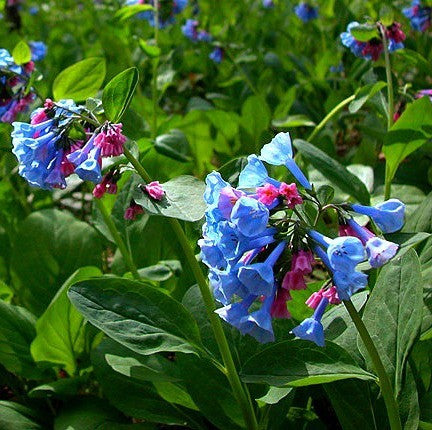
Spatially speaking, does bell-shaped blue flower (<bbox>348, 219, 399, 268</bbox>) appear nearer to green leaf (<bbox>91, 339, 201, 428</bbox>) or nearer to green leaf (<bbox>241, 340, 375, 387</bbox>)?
green leaf (<bbox>241, 340, 375, 387</bbox>)

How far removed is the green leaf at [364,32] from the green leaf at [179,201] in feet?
2.33

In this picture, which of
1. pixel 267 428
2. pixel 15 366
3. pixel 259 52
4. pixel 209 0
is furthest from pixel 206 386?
pixel 209 0

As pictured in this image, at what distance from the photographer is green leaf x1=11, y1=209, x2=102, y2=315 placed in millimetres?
1565

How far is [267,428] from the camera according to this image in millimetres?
1146

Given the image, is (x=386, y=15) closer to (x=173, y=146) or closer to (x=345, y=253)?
(x=173, y=146)

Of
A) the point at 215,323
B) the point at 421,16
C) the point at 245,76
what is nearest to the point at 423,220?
the point at 215,323

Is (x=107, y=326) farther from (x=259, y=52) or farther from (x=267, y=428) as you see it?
(x=259, y=52)

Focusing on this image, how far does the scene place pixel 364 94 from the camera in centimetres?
156

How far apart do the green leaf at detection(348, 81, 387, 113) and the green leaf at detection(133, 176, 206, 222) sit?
0.58 m

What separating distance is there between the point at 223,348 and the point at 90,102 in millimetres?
439

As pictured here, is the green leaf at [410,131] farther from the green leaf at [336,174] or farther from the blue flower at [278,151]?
the blue flower at [278,151]

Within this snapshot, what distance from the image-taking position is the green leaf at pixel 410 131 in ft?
4.45

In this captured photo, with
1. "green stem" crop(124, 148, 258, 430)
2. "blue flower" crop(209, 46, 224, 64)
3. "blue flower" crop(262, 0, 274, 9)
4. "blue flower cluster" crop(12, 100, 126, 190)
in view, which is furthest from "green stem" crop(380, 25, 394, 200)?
"blue flower" crop(262, 0, 274, 9)

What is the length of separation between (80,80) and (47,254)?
1.30ft
